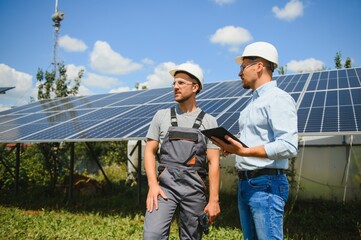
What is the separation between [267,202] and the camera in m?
2.36

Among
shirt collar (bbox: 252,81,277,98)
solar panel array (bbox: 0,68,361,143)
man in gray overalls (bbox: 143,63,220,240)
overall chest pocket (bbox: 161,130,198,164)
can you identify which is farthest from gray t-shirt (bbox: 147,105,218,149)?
solar panel array (bbox: 0,68,361,143)

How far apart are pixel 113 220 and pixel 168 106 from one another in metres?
3.05

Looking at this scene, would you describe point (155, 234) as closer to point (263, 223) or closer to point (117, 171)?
point (263, 223)

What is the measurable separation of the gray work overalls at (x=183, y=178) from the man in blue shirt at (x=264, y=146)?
50 cm

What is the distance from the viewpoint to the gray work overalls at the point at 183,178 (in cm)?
297

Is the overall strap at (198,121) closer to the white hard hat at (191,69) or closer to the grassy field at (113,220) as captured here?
the white hard hat at (191,69)

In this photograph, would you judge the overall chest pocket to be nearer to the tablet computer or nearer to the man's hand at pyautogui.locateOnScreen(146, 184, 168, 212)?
the man's hand at pyautogui.locateOnScreen(146, 184, 168, 212)

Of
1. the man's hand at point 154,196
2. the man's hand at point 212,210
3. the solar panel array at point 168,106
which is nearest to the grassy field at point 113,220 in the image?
the solar panel array at point 168,106

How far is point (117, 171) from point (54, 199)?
6668 mm

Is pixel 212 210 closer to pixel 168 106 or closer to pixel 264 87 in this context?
pixel 264 87

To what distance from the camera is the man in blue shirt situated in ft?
7.54

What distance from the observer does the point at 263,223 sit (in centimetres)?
236

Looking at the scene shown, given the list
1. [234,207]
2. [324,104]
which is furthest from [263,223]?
[234,207]

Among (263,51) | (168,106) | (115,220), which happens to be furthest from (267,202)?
(168,106)
